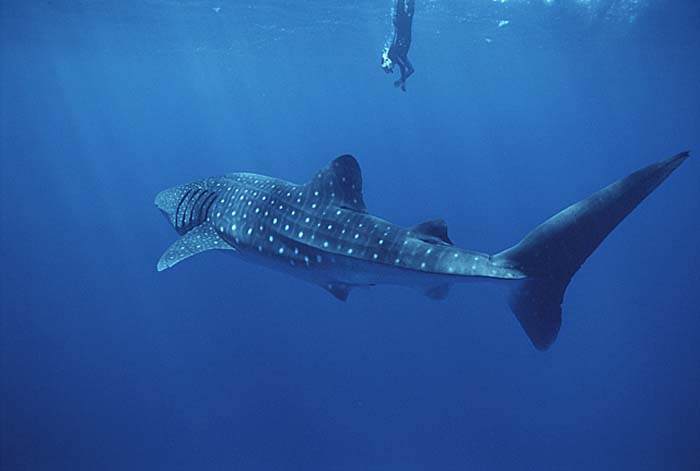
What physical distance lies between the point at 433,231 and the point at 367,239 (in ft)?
2.23

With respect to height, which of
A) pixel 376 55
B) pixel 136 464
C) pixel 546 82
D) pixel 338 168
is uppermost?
pixel 546 82

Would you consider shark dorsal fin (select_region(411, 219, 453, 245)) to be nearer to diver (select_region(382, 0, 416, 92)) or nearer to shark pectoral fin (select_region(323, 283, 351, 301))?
shark pectoral fin (select_region(323, 283, 351, 301))

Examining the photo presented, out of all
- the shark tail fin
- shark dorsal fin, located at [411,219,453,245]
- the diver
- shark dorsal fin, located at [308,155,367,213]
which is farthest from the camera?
the diver

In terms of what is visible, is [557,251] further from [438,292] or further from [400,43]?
[400,43]

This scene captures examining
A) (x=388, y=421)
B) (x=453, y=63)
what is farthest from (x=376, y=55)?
(x=388, y=421)

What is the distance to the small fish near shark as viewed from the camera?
4031mm

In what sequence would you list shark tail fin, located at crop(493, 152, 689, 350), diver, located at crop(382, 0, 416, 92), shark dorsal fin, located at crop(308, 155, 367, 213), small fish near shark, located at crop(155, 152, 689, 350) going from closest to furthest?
1. shark tail fin, located at crop(493, 152, 689, 350)
2. small fish near shark, located at crop(155, 152, 689, 350)
3. shark dorsal fin, located at crop(308, 155, 367, 213)
4. diver, located at crop(382, 0, 416, 92)

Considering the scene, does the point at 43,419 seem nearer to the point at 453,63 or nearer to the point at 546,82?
the point at 453,63

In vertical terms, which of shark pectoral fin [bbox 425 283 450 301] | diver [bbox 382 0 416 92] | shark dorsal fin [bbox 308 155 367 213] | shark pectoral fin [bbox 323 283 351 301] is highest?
diver [bbox 382 0 416 92]

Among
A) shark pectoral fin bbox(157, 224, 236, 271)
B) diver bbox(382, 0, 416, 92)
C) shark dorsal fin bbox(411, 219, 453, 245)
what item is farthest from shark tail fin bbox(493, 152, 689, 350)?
diver bbox(382, 0, 416, 92)

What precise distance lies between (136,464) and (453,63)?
42634mm

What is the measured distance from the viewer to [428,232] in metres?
4.93

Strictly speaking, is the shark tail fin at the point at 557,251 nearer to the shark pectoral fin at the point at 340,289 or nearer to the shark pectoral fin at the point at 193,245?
the shark pectoral fin at the point at 340,289

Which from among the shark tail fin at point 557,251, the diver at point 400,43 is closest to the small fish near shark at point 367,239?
the shark tail fin at point 557,251
